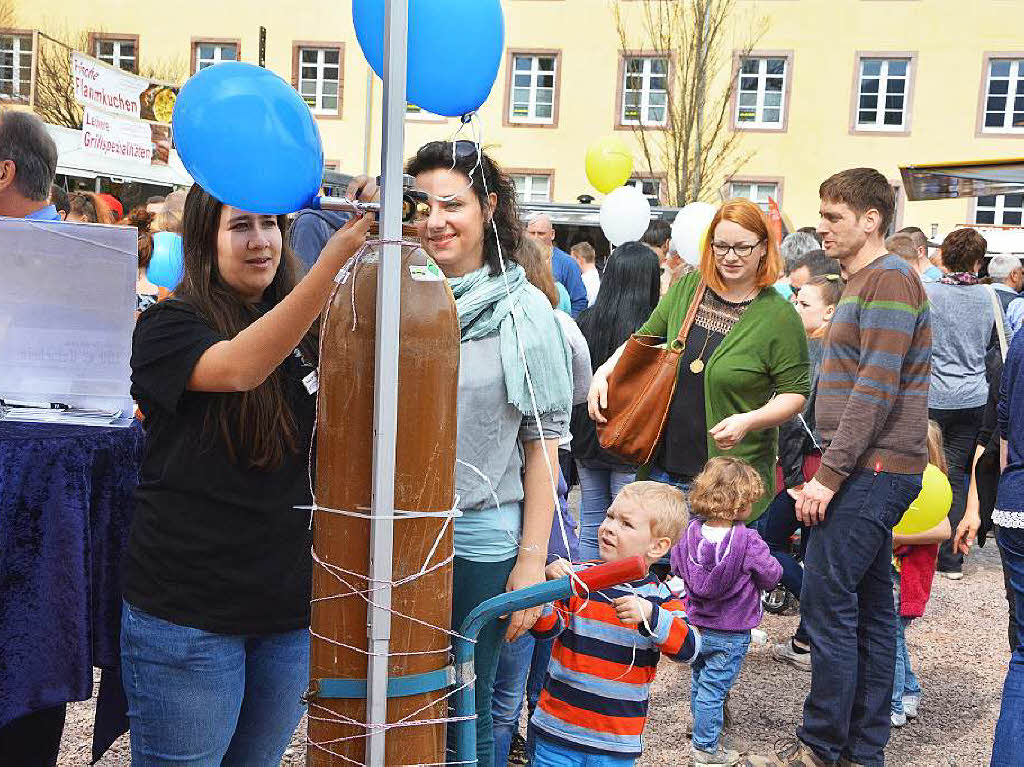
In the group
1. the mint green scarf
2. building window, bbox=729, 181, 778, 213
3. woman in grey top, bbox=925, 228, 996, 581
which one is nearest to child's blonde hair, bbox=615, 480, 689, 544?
the mint green scarf

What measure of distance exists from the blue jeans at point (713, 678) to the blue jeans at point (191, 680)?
202cm

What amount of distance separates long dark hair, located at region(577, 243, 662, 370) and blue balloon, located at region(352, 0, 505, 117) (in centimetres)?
320

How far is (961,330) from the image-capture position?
6750 mm

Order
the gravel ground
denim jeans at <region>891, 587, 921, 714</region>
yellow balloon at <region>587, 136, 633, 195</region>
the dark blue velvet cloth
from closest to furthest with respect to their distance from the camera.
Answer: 1. the dark blue velvet cloth
2. the gravel ground
3. denim jeans at <region>891, 587, 921, 714</region>
4. yellow balloon at <region>587, 136, 633, 195</region>

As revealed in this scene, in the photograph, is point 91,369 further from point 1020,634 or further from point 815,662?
point 1020,634

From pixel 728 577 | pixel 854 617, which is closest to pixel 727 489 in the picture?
pixel 728 577

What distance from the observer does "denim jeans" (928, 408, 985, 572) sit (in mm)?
6871

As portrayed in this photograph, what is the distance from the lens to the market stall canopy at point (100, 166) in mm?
11414

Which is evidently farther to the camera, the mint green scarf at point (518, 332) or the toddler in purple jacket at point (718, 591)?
the toddler in purple jacket at point (718, 591)

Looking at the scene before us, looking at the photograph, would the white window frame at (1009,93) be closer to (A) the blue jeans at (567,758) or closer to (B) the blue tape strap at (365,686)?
(A) the blue jeans at (567,758)

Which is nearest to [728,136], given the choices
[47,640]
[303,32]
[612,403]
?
[303,32]

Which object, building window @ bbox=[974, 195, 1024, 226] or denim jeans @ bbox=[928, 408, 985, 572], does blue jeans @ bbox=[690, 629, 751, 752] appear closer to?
denim jeans @ bbox=[928, 408, 985, 572]

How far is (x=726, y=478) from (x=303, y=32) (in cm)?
2553

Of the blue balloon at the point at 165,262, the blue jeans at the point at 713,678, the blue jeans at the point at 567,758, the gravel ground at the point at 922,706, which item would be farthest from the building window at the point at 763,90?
the blue jeans at the point at 567,758
